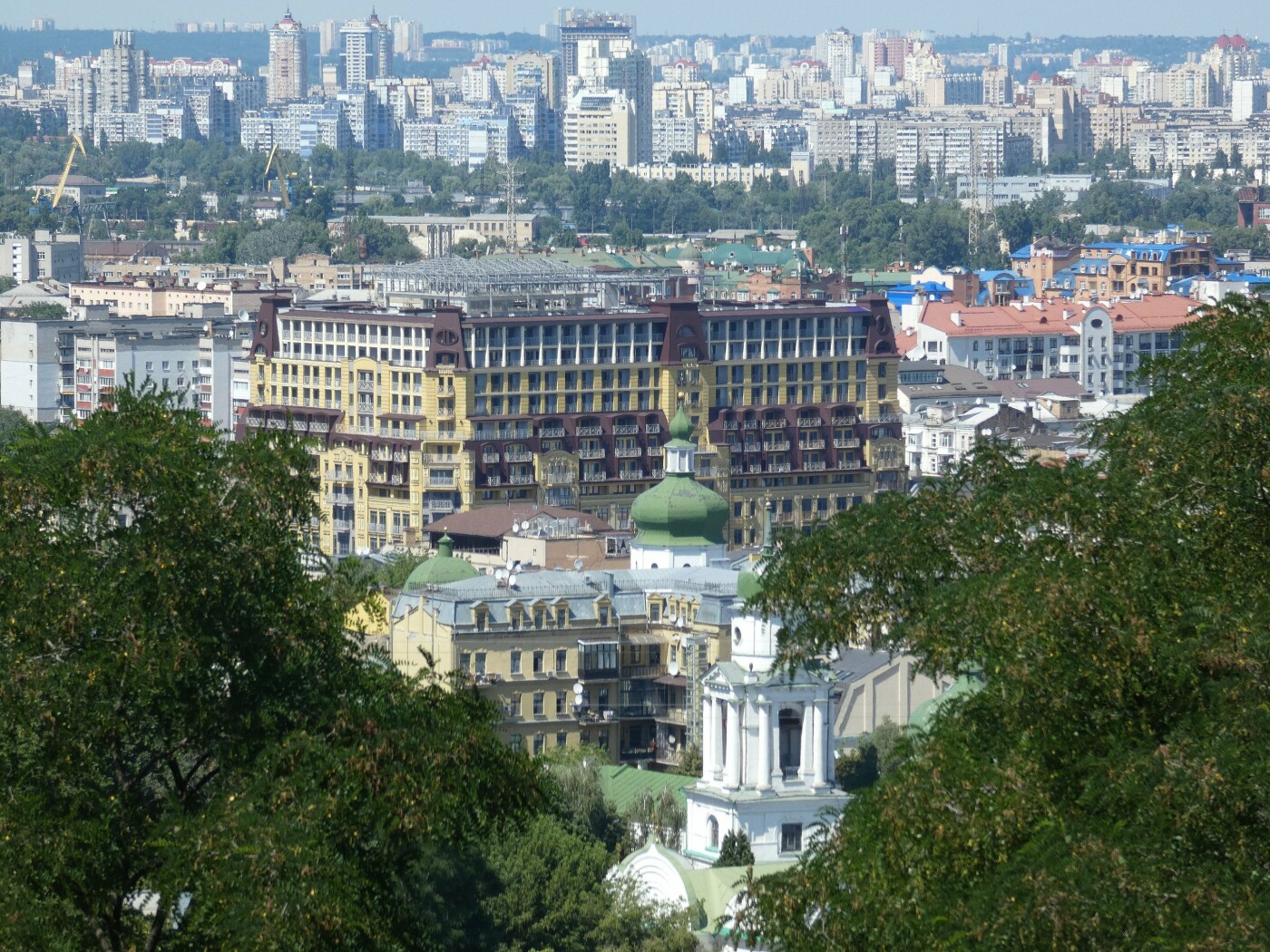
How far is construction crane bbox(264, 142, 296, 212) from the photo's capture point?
167 metres

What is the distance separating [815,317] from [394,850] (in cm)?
5456

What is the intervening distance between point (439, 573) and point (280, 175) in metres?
131

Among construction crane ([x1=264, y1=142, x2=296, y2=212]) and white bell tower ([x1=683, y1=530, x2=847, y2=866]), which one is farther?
construction crane ([x1=264, y1=142, x2=296, y2=212])

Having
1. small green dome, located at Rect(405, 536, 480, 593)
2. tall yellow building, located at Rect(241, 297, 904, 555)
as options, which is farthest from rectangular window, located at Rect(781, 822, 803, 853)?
tall yellow building, located at Rect(241, 297, 904, 555)

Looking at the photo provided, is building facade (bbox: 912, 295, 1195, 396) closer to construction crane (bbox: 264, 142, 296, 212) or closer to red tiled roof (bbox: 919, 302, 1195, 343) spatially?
red tiled roof (bbox: 919, 302, 1195, 343)

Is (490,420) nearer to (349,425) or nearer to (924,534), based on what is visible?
(349,425)

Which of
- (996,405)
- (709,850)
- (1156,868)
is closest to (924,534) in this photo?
(1156,868)

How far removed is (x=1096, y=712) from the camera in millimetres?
15148

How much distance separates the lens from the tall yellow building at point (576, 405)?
2611 inches

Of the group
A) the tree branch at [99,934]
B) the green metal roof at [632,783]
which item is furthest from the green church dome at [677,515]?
the tree branch at [99,934]

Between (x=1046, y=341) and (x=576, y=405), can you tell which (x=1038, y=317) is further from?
(x=576, y=405)

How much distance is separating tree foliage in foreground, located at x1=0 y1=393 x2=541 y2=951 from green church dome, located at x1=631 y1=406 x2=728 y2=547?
28878 mm

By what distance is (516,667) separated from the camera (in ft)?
138

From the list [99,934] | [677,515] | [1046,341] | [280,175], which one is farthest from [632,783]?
[280,175]
